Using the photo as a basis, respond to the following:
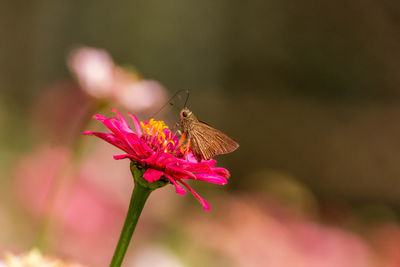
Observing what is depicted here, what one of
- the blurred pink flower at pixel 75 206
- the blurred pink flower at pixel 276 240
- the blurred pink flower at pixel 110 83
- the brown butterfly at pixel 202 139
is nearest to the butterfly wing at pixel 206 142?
the brown butterfly at pixel 202 139

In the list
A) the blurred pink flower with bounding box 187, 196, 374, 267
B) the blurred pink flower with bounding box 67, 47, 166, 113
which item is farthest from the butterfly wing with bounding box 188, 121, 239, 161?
the blurred pink flower with bounding box 187, 196, 374, 267

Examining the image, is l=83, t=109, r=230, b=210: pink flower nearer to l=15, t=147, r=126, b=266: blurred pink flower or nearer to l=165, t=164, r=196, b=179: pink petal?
l=165, t=164, r=196, b=179: pink petal

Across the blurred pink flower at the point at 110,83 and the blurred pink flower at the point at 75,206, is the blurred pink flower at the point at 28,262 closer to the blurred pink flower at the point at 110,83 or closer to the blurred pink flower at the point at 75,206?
the blurred pink flower at the point at 110,83

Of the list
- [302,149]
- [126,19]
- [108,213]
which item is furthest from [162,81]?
[108,213]

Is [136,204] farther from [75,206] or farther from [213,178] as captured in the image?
[75,206]

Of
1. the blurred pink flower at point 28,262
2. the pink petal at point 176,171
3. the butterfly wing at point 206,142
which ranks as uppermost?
the butterfly wing at point 206,142

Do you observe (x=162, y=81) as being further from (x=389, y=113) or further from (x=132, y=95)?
(x=132, y=95)

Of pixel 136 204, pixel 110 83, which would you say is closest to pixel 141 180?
pixel 136 204

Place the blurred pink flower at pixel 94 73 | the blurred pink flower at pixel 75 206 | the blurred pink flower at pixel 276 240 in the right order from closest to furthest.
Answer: the blurred pink flower at pixel 94 73 → the blurred pink flower at pixel 75 206 → the blurred pink flower at pixel 276 240
